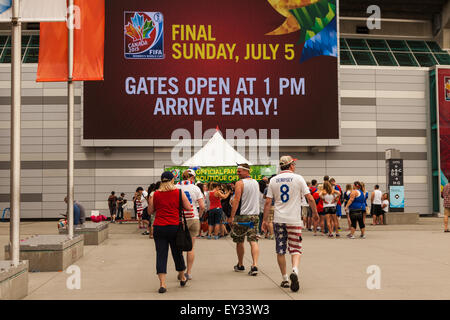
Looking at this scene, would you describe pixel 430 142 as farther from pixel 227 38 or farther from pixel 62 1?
pixel 62 1

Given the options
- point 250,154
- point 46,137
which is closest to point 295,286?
point 250,154

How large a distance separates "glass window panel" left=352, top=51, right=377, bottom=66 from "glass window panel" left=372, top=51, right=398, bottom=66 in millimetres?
381

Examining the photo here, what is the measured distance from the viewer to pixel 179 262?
Answer: 24.9ft

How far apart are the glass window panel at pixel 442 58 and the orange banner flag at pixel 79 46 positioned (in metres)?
27.7

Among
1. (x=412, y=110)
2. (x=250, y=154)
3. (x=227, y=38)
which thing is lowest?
(x=250, y=154)

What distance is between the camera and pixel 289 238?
25.0ft

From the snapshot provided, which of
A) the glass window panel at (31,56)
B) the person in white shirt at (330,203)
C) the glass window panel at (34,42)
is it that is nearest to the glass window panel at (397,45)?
the person in white shirt at (330,203)

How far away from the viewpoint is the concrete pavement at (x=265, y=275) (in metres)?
7.02

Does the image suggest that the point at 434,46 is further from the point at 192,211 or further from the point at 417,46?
the point at 192,211

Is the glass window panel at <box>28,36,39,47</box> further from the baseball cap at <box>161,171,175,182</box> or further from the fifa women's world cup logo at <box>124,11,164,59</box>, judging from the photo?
the baseball cap at <box>161,171,175,182</box>

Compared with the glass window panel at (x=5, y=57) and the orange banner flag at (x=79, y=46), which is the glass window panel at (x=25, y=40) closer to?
the glass window panel at (x=5, y=57)

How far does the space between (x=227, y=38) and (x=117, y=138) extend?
8.69 metres

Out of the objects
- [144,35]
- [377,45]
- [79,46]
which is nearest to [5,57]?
[144,35]

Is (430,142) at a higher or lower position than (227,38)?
lower
